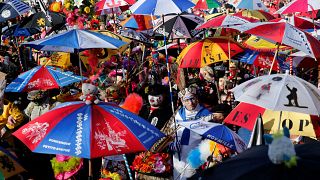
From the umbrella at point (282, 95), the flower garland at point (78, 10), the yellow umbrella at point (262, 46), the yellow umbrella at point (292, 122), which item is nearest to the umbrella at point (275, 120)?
the yellow umbrella at point (292, 122)

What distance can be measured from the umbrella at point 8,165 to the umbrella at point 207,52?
181 inches

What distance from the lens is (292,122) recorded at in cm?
511

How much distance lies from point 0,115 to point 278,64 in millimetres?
3855

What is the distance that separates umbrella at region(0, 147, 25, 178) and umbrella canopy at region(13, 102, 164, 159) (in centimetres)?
48

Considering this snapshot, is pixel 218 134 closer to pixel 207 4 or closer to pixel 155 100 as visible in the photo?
pixel 155 100

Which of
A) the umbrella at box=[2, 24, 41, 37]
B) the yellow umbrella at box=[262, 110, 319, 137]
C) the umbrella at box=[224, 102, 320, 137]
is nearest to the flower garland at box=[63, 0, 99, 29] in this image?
the umbrella at box=[2, 24, 41, 37]

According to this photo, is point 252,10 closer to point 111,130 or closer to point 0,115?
point 0,115

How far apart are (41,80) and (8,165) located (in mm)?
4151

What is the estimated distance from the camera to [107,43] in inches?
281

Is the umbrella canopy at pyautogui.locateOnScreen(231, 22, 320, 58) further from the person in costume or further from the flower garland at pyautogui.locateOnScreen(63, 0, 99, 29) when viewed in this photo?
the flower garland at pyautogui.locateOnScreen(63, 0, 99, 29)

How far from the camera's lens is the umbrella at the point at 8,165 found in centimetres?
347

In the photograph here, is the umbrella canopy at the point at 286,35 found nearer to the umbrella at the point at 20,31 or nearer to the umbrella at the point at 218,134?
the umbrella at the point at 218,134

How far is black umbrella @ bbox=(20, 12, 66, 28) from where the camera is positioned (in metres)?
13.2

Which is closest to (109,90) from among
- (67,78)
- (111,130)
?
(67,78)
